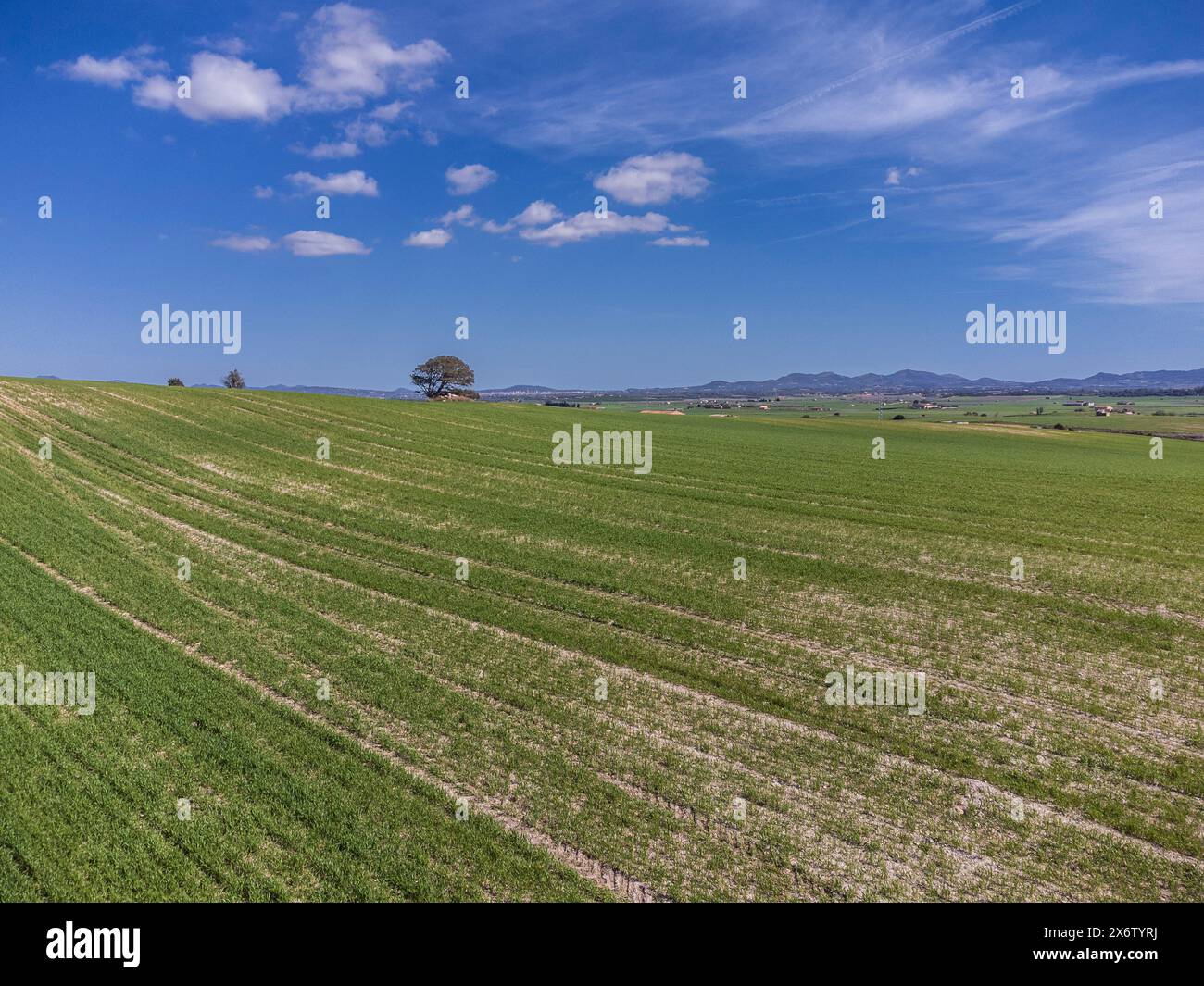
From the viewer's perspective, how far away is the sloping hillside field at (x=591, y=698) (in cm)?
862

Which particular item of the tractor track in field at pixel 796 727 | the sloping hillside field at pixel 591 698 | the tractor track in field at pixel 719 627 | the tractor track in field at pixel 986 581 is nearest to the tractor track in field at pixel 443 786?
the sloping hillside field at pixel 591 698

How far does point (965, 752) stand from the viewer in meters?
11.3

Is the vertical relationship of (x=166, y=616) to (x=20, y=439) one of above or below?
below

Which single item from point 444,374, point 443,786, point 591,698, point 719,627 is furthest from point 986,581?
point 444,374

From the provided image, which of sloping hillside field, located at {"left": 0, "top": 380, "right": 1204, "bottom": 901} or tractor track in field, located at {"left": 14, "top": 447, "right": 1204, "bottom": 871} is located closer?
sloping hillside field, located at {"left": 0, "top": 380, "right": 1204, "bottom": 901}

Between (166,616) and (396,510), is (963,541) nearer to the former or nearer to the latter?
(396,510)

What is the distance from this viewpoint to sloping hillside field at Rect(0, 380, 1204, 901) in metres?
8.62

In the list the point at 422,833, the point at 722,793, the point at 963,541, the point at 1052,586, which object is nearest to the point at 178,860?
the point at 422,833

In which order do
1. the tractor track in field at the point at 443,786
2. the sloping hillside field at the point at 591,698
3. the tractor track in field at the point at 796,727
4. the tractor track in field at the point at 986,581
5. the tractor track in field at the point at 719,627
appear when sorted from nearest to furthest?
the tractor track in field at the point at 443,786, the sloping hillside field at the point at 591,698, the tractor track in field at the point at 796,727, the tractor track in field at the point at 719,627, the tractor track in field at the point at 986,581

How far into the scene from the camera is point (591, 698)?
511 inches

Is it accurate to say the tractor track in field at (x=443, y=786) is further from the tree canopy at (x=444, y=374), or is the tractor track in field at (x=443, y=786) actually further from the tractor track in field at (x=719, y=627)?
the tree canopy at (x=444, y=374)

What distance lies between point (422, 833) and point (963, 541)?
22.9 metres

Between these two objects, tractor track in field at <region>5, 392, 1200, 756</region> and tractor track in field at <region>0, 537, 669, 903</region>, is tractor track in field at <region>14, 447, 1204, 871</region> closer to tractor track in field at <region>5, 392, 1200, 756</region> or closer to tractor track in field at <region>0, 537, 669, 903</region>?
tractor track in field at <region>5, 392, 1200, 756</region>

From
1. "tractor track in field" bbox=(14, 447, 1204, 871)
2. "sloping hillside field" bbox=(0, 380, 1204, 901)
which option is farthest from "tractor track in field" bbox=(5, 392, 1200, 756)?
"tractor track in field" bbox=(14, 447, 1204, 871)
